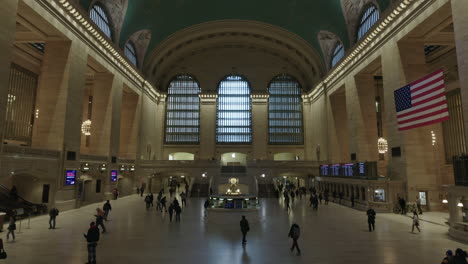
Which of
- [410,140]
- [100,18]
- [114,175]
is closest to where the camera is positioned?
[410,140]

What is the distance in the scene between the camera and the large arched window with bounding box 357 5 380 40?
21.8 m

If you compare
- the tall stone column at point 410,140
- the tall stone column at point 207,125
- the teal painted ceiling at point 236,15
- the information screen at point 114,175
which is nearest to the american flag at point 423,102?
the tall stone column at point 410,140

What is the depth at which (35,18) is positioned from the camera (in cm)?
1568

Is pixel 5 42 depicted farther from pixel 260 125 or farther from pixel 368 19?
pixel 260 125

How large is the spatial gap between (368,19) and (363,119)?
798 centimetres

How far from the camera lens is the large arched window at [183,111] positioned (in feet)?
131

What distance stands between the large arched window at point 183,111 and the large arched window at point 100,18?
53.1 feet

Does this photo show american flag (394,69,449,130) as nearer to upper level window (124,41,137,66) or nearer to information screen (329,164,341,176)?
information screen (329,164,341,176)

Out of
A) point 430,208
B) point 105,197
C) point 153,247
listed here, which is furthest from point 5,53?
point 430,208

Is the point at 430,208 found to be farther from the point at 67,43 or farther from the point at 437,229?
the point at 67,43

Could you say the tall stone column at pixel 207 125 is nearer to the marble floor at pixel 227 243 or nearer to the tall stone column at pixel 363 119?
the tall stone column at pixel 363 119

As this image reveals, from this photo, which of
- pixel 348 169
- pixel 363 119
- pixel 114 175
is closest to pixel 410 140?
pixel 348 169

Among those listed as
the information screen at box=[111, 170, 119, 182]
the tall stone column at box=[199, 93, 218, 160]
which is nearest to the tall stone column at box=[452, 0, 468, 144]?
the information screen at box=[111, 170, 119, 182]

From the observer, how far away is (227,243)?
9422mm
